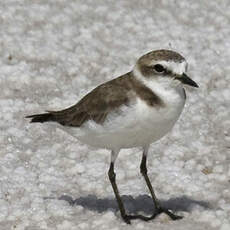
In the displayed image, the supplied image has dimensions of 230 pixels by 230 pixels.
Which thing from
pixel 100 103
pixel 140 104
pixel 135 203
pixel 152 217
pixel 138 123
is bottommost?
pixel 135 203

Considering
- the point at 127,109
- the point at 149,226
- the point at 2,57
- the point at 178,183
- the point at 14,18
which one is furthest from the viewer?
the point at 14,18

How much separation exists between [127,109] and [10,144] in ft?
9.44

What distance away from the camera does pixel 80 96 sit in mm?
10812

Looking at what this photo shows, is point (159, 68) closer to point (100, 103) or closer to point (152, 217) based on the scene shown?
point (100, 103)

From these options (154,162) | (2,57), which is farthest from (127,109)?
(2,57)

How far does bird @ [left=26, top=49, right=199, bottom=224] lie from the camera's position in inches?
289

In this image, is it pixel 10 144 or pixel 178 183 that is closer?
pixel 178 183

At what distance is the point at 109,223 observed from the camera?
26.6 feet

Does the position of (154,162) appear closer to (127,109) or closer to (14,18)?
(127,109)

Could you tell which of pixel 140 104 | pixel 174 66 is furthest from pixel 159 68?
pixel 140 104

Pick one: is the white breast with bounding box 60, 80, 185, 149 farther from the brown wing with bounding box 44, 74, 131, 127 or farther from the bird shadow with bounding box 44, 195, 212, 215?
the bird shadow with bounding box 44, 195, 212, 215

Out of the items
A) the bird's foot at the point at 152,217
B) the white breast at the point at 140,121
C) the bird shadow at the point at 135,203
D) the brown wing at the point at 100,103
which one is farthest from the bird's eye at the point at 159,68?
the bird shadow at the point at 135,203

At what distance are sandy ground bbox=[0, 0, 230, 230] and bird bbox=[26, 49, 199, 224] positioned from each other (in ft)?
3.76

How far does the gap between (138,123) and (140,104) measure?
0.66 ft
